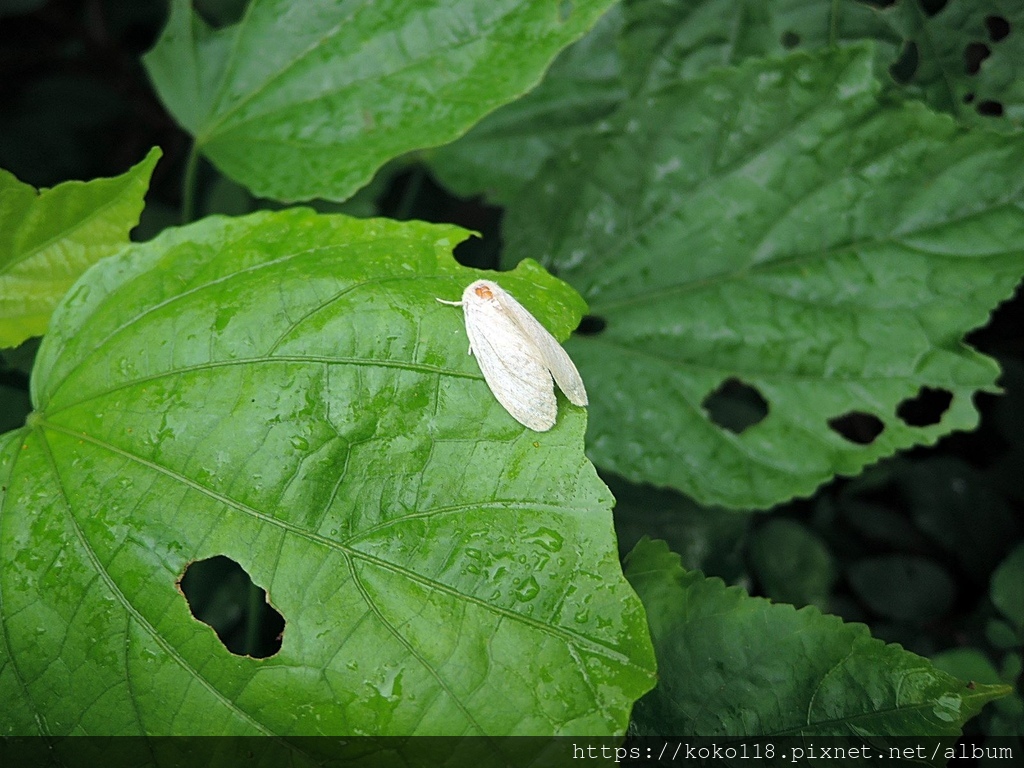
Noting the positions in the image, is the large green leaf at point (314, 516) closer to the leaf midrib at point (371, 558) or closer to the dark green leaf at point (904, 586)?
the leaf midrib at point (371, 558)

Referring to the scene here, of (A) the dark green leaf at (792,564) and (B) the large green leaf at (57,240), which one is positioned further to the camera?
(A) the dark green leaf at (792,564)

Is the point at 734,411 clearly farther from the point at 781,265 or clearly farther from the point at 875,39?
the point at 875,39

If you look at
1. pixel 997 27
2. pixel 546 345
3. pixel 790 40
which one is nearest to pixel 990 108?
pixel 997 27

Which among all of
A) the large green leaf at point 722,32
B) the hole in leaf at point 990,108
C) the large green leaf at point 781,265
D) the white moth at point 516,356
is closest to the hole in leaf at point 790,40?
the large green leaf at point 722,32

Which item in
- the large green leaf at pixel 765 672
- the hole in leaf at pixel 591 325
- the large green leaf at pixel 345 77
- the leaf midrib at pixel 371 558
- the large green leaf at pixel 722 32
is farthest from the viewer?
the hole in leaf at pixel 591 325

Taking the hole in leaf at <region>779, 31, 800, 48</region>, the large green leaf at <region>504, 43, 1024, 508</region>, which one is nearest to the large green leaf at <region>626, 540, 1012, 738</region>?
the large green leaf at <region>504, 43, 1024, 508</region>

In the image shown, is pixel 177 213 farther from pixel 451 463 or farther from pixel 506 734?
pixel 506 734

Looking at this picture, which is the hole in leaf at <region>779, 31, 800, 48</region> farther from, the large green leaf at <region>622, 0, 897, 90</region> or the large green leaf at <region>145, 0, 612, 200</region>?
the large green leaf at <region>145, 0, 612, 200</region>
